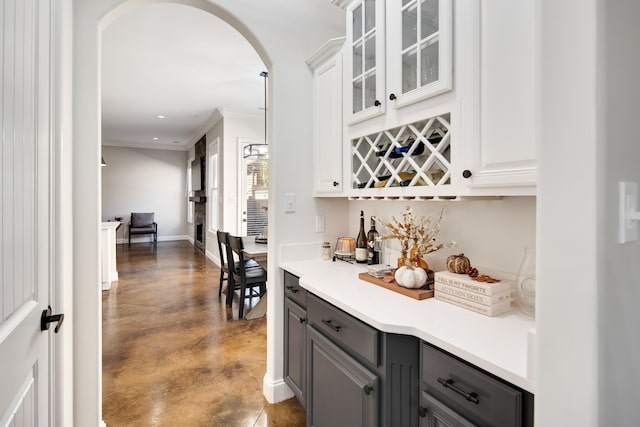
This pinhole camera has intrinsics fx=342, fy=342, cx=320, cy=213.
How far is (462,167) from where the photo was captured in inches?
50.4

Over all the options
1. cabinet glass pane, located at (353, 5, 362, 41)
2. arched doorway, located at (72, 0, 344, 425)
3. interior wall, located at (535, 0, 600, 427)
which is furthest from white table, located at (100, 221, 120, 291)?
interior wall, located at (535, 0, 600, 427)

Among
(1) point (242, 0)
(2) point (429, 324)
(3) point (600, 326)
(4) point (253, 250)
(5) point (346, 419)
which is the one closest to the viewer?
(3) point (600, 326)

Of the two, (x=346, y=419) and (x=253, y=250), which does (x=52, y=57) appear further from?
(x=253, y=250)

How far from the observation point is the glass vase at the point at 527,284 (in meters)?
1.23

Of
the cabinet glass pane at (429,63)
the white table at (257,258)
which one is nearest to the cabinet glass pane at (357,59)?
the cabinet glass pane at (429,63)

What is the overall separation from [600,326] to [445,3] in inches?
48.4

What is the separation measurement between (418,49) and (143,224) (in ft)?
31.5

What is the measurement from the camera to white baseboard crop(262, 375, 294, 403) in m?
2.17

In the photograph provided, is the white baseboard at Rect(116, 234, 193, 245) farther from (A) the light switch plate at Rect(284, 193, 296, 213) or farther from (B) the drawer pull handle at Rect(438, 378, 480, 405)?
(B) the drawer pull handle at Rect(438, 378, 480, 405)

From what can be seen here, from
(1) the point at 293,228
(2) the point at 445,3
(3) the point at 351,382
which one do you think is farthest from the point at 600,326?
(1) the point at 293,228

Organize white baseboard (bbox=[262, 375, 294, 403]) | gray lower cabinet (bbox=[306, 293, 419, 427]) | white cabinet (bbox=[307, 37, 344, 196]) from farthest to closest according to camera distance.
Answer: white baseboard (bbox=[262, 375, 294, 403]) → white cabinet (bbox=[307, 37, 344, 196]) → gray lower cabinet (bbox=[306, 293, 419, 427])

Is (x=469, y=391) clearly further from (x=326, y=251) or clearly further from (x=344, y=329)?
(x=326, y=251)

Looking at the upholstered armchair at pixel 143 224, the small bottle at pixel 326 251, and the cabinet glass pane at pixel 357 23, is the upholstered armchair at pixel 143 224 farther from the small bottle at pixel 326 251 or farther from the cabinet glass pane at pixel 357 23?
the cabinet glass pane at pixel 357 23

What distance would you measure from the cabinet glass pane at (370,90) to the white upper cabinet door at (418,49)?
16cm
